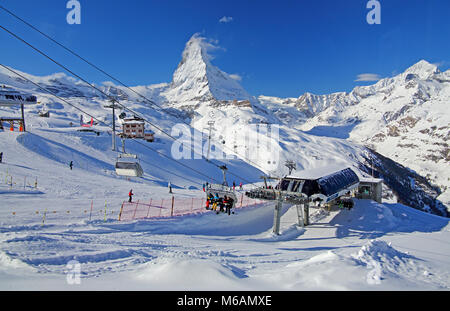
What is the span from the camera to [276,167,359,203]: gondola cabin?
20797mm

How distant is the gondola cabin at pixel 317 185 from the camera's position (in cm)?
2080

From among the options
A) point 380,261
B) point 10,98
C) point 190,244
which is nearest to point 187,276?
point 380,261

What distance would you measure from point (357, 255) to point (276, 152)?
92342mm

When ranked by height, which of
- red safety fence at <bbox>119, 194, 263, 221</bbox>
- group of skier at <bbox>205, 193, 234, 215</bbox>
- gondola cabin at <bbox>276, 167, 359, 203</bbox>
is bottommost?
red safety fence at <bbox>119, 194, 263, 221</bbox>

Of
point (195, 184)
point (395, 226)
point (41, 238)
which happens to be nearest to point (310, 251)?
point (395, 226)

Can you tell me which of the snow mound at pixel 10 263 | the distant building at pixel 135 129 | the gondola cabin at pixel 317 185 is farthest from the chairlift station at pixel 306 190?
the distant building at pixel 135 129

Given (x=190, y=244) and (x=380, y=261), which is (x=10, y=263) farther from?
(x=380, y=261)

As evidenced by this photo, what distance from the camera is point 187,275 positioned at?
23.8 feet

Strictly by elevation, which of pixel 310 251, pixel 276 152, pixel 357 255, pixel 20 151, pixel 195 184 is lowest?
pixel 310 251

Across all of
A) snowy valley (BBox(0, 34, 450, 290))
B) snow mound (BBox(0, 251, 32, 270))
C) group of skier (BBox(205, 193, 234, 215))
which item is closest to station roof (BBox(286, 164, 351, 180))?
snowy valley (BBox(0, 34, 450, 290))

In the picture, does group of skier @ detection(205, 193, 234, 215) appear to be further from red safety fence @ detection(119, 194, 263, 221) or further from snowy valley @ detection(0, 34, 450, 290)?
red safety fence @ detection(119, 194, 263, 221)

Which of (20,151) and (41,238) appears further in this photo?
(20,151)

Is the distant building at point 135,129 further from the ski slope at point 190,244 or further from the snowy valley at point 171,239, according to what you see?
the ski slope at point 190,244
